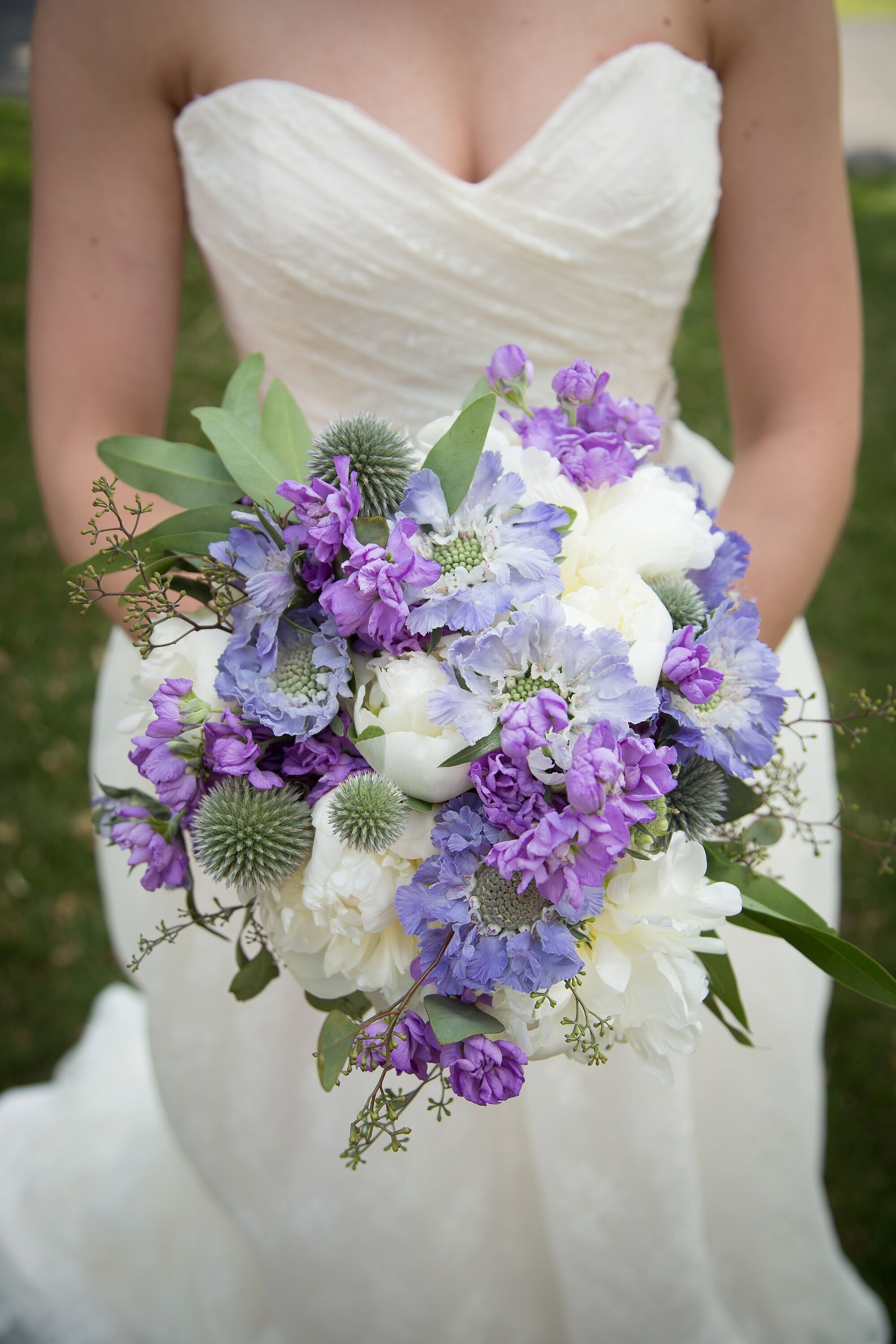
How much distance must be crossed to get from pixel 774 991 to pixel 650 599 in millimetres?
1252

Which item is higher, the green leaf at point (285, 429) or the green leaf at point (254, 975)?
the green leaf at point (285, 429)

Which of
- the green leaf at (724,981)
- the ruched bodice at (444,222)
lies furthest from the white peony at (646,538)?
the ruched bodice at (444,222)

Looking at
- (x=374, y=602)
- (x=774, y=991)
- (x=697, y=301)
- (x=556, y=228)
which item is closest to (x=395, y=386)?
(x=556, y=228)

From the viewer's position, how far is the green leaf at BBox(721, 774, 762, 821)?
42.4 inches

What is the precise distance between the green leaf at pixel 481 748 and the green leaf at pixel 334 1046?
0.96ft

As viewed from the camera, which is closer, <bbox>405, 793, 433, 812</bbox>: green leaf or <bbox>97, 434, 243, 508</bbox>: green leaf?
<bbox>405, 793, 433, 812</bbox>: green leaf

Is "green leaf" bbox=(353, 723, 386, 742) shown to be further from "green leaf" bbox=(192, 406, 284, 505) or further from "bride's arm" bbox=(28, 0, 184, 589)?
"bride's arm" bbox=(28, 0, 184, 589)

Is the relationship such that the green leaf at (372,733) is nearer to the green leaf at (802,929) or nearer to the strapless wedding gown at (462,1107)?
the green leaf at (802,929)

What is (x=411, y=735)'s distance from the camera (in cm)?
88

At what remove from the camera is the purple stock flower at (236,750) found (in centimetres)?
92

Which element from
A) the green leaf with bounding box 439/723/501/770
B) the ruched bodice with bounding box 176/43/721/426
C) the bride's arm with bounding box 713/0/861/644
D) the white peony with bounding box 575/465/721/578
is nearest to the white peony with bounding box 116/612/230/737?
the green leaf with bounding box 439/723/501/770

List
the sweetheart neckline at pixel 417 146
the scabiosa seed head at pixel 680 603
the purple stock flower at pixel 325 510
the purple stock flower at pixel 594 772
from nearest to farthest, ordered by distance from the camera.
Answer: the purple stock flower at pixel 594 772 → the purple stock flower at pixel 325 510 → the scabiosa seed head at pixel 680 603 → the sweetheart neckline at pixel 417 146

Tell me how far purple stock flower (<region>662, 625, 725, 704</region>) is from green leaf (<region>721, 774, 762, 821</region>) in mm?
178

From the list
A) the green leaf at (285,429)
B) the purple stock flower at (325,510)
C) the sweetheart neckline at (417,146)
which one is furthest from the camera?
the sweetheart neckline at (417,146)
